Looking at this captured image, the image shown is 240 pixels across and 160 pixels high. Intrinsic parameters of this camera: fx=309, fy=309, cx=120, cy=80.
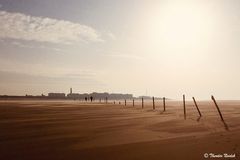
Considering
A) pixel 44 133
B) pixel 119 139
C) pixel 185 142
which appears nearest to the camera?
pixel 185 142

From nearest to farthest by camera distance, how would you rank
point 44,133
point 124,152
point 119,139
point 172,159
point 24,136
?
point 172,159 → point 124,152 → point 119,139 → point 24,136 → point 44,133

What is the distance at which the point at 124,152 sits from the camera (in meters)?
9.57

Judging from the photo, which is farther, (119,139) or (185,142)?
(119,139)

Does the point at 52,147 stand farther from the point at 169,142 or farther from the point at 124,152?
the point at 169,142

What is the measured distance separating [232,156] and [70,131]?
781cm

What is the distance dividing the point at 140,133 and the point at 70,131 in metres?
3.25

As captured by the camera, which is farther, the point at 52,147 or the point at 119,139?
the point at 119,139

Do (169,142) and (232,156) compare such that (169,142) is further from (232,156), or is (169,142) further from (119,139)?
(232,156)

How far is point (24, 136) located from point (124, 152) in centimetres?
527

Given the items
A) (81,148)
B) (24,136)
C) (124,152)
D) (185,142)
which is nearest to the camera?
(124,152)

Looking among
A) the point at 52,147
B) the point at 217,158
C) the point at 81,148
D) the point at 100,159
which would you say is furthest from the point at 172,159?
the point at 52,147

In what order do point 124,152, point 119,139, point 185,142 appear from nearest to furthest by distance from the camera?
→ point 124,152 → point 185,142 → point 119,139

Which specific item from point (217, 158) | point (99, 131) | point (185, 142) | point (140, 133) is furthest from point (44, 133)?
point (217, 158)

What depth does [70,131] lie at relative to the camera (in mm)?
14297
